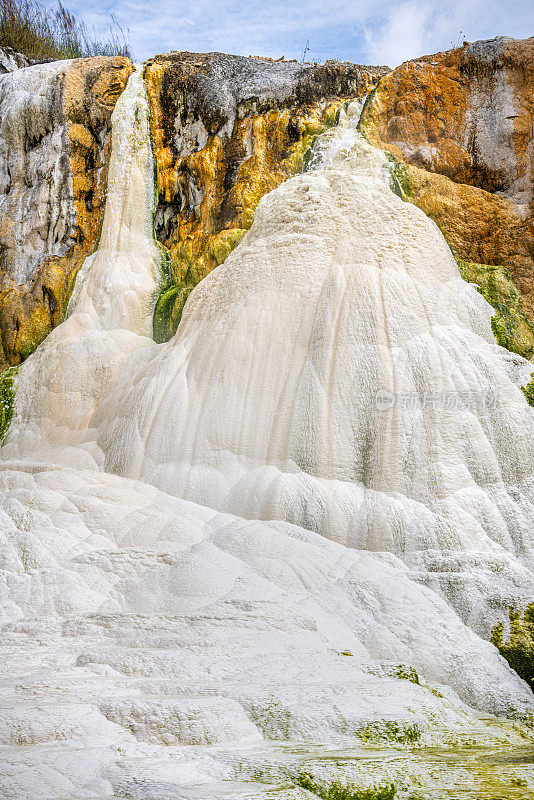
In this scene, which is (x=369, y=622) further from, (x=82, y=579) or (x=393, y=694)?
(x=82, y=579)

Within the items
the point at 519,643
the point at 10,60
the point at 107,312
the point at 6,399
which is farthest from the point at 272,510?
the point at 10,60

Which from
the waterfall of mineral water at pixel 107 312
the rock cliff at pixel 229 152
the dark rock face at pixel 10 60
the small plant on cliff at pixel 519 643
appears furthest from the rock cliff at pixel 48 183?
the small plant on cliff at pixel 519 643

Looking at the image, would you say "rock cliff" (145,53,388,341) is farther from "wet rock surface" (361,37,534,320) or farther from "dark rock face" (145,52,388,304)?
"wet rock surface" (361,37,534,320)

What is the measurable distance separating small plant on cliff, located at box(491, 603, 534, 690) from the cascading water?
0.34 feet

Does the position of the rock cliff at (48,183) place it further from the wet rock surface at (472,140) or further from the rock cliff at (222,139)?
the wet rock surface at (472,140)

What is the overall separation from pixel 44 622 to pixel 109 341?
440 cm

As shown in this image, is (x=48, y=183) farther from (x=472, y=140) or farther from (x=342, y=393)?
(x=342, y=393)

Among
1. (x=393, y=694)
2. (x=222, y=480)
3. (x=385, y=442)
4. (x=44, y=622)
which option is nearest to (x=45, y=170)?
(x=222, y=480)

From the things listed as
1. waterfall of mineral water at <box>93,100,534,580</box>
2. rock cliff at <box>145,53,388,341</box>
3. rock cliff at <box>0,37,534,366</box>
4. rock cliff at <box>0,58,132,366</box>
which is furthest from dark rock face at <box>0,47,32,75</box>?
waterfall of mineral water at <box>93,100,534,580</box>

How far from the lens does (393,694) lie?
10.2ft

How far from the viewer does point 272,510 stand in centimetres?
530

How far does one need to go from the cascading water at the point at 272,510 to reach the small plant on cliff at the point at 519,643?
102 millimetres

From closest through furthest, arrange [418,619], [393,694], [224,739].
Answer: [224,739]
[393,694]
[418,619]

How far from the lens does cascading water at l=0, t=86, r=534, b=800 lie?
108 inches
